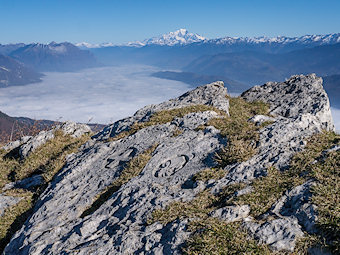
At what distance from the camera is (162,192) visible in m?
10.4

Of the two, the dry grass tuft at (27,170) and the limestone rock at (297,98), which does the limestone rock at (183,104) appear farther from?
the limestone rock at (297,98)

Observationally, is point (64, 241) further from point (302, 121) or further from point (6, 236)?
point (302, 121)

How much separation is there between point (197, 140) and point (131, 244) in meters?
6.79

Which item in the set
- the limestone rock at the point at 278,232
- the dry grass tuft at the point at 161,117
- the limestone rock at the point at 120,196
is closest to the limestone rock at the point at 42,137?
the limestone rock at the point at 120,196

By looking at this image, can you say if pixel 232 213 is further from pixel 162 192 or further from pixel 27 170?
pixel 27 170

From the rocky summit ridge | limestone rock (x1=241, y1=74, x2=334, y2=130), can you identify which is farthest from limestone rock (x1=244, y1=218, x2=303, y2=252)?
limestone rock (x1=241, y1=74, x2=334, y2=130)

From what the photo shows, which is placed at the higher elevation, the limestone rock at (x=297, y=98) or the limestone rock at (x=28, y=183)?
the limestone rock at (x=297, y=98)

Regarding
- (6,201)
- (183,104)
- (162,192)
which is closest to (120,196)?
(162,192)

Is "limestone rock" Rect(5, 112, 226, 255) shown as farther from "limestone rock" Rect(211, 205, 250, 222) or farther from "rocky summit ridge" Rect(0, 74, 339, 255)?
"limestone rock" Rect(211, 205, 250, 222)

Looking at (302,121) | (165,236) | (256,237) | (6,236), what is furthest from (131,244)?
(302,121)

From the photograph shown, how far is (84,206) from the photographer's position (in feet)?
38.0

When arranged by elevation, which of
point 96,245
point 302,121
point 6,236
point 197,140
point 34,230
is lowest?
point 6,236

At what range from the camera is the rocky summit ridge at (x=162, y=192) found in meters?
7.86

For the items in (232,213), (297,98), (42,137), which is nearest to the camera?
(232,213)
